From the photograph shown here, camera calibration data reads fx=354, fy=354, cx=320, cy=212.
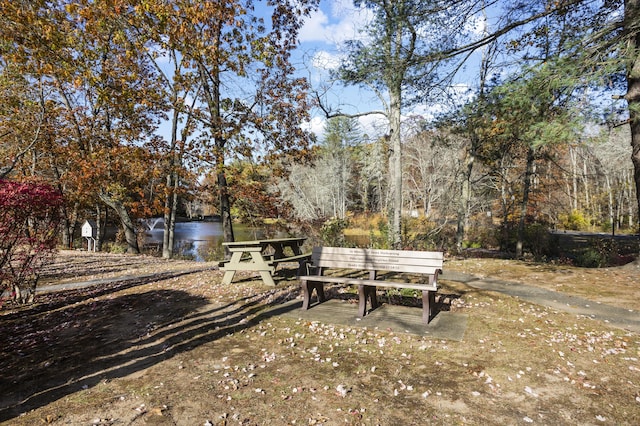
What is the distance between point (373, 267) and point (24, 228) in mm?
5362

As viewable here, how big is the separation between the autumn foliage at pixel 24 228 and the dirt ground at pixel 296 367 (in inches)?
25.3

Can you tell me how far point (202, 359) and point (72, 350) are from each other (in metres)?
1.68

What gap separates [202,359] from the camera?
3689 millimetres

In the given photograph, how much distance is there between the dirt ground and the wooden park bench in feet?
1.85

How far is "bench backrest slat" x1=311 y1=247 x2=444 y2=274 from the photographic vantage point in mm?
4745

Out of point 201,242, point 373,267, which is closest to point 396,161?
point 373,267

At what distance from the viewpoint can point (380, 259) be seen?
16.8 ft

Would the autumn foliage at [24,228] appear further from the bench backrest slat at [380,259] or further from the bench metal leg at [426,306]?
the bench metal leg at [426,306]

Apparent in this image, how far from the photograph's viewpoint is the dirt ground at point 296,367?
2.70m

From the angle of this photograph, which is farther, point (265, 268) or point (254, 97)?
point (254, 97)

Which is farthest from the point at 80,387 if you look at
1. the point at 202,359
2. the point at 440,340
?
the point at 440,340

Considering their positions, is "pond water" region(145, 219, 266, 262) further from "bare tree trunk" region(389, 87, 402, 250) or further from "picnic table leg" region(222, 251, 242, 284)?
"picnic table leg" region(222, 251, 242, 284)

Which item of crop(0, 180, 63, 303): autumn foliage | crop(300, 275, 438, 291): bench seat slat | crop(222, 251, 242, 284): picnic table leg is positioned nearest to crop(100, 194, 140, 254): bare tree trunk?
crop(0, 180, 63, 303): autumn foliage

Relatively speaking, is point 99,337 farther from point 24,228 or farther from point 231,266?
point 231,266
